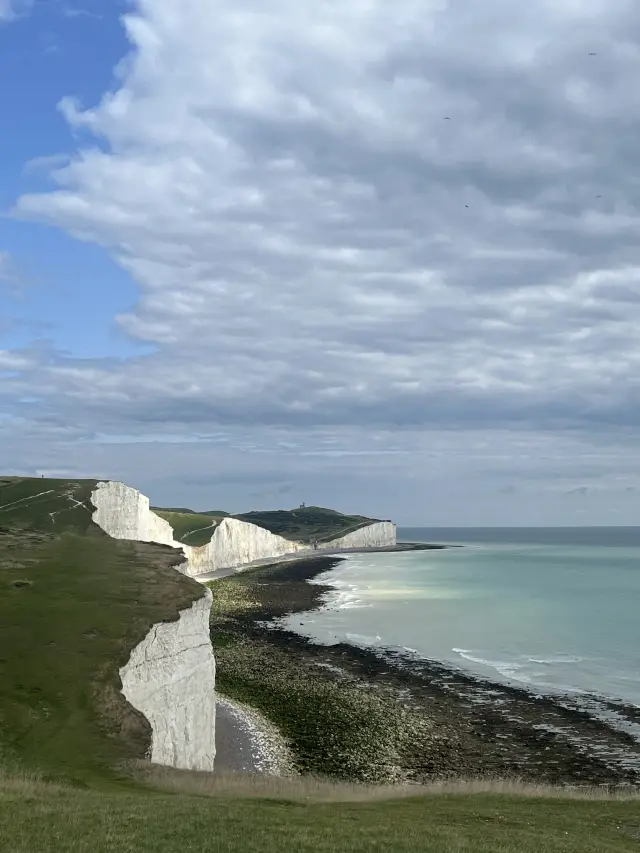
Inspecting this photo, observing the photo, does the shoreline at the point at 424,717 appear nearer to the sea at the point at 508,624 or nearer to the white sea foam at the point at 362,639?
the white sea foam at the point at 362,639

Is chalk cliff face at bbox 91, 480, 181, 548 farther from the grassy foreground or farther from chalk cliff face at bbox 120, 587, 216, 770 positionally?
the grassy foreground

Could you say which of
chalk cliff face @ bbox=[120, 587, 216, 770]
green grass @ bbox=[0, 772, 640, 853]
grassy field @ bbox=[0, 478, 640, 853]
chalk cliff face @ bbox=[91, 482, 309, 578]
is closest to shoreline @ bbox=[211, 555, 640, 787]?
grassy field @ bbox=[0, 478, 640, 853]

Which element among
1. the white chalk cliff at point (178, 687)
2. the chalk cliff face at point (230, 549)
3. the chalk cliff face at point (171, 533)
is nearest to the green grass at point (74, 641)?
the white chalk cliff at point (178, 687)

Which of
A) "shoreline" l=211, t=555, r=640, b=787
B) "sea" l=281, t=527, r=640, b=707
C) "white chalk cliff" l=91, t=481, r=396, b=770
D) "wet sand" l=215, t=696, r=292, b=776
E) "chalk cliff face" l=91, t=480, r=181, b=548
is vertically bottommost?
"sea" l=281, t=527, r=640, b=707

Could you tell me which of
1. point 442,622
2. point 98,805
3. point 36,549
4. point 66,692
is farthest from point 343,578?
point 98,805

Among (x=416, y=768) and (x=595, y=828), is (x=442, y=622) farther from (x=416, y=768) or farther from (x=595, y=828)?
(x=595, y=828)

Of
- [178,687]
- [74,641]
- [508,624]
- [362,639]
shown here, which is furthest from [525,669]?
[74,641]
